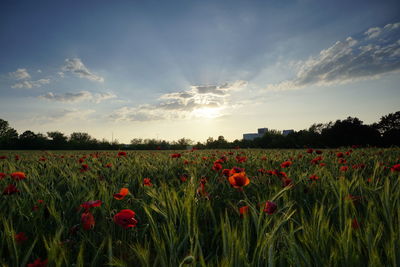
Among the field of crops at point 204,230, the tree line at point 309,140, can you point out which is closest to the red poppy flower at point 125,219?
the field of crops at point 204,230

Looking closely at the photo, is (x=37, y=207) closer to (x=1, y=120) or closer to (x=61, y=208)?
(x=61, y=208)

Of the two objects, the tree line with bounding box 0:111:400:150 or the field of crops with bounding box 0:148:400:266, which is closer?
the field of crops with bounding box 0:148:400:266

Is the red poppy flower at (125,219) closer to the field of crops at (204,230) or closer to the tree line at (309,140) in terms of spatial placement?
the field of crops at (204,230)

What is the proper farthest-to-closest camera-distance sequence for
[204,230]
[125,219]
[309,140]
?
1. [309,140]
2. [204,230]
3. [125,219]

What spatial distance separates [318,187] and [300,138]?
32.2 metres

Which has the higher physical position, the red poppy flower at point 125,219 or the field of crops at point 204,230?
the red poppy flower at point 125,219

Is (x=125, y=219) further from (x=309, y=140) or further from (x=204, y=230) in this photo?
(x=309, y=140)

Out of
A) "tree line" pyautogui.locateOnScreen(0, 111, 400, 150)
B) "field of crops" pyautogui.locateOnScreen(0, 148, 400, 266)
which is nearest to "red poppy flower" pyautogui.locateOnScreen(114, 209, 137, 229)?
"field of crops" pyautogui.locateOnScreen(0, 148, 400, 266)

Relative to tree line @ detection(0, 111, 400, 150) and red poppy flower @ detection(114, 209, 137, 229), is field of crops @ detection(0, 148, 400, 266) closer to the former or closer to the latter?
red poppy flower @ detection(114, 209, 137, 229)

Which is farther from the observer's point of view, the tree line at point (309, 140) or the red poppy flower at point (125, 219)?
the tree line at point (309, 140)

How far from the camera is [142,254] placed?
736mm

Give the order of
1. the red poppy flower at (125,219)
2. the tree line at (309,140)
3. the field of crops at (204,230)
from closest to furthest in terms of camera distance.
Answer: the field of crops at (204,230) → the red poppy flower at (125,219) → the tree line at (309,140)

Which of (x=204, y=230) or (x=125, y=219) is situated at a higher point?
(x=125, y=219)

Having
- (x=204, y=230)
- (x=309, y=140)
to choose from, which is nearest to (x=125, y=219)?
(x=204, y=230)
